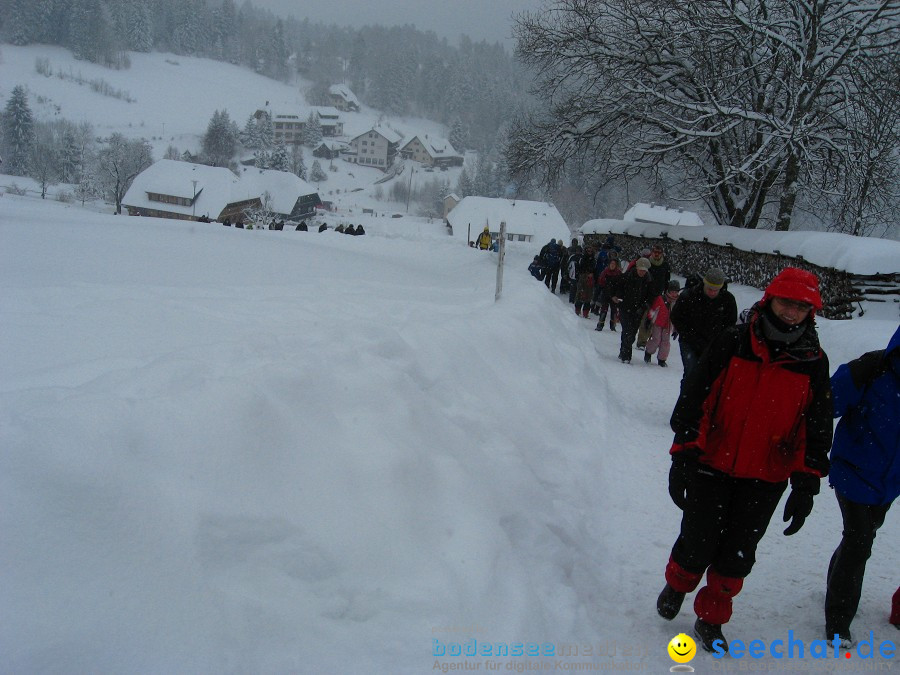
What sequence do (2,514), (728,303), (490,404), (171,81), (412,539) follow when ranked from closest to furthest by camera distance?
(2,514) < (412,539) < (490,404) < (728,303) < (171,81)

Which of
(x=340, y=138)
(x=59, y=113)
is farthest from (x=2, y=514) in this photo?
(x=340, y=138)

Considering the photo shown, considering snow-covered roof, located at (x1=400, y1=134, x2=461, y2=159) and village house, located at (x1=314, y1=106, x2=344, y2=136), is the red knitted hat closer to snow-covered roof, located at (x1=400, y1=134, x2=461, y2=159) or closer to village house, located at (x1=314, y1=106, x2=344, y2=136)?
snow-covered roof, located at (x1=400, y1=134, x2=461, y2=159)

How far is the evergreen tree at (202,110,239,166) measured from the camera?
3647 inches

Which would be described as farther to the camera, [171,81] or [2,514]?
[171,81]

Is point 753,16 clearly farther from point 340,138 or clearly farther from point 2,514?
point 340,138

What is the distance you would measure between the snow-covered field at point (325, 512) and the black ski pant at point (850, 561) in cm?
22

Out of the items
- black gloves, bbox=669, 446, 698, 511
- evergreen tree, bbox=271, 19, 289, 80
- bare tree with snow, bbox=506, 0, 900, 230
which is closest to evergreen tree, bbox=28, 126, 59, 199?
bare tree with snow, bbox=506, 0, 900, 230

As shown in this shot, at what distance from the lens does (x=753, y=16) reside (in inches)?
678

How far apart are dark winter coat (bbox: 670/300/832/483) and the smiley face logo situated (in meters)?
0.97

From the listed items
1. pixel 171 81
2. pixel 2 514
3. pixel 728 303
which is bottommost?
pixel 2 514

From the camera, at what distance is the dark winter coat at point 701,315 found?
20.9 ft

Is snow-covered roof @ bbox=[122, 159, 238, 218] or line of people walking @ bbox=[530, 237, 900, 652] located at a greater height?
snow-covered roof @ bbox=[122, 159, 238, 218]

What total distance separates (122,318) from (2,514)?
150 inches

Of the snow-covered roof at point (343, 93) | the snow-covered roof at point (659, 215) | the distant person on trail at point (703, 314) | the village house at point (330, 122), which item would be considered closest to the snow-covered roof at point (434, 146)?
the village house at point (330, 122)
